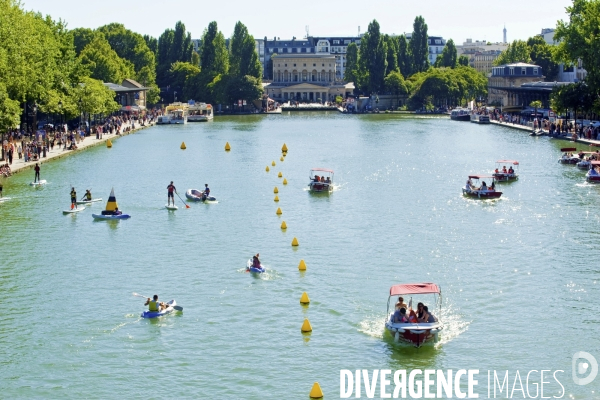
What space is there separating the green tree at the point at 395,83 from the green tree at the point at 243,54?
27.4 metres

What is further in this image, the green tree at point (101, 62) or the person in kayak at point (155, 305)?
the green tree at point (101, 62)

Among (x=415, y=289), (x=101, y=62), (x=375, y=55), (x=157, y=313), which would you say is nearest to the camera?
(x=415, y=289)

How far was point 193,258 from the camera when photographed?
44031 millimetres

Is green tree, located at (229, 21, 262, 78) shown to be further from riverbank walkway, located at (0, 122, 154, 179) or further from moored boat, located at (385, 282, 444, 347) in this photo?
moored boat, located at (385, 282, 444, 347)

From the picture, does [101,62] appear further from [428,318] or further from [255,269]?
[428,318]

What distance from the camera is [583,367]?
97.5 ft

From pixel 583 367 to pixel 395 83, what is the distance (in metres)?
167

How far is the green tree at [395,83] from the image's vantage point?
634ft

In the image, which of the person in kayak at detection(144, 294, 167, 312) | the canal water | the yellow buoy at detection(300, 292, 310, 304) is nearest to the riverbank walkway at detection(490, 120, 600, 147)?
the canal water

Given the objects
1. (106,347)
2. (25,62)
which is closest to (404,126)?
(25,62)

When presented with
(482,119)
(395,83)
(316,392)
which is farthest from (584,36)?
(395,83)

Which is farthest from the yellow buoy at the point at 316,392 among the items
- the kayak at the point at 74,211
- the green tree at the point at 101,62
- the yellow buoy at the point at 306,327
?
the green tree at the point at 101,62

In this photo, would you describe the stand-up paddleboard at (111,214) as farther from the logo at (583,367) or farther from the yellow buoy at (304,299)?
the logo at (583,367)

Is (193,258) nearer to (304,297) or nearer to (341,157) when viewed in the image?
(304,297)
